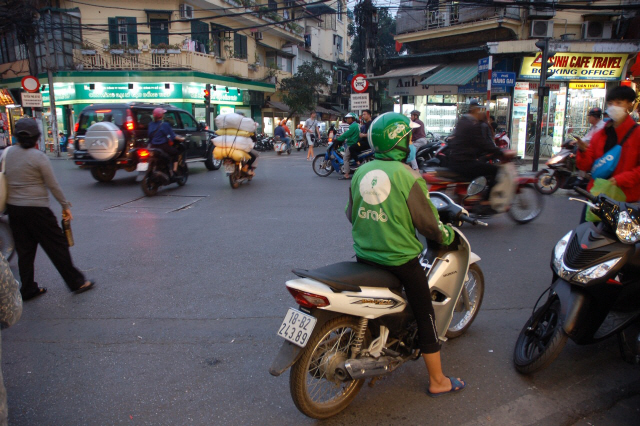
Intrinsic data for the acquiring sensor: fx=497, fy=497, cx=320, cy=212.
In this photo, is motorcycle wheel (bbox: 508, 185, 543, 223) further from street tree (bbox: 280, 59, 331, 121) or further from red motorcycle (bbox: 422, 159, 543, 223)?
street tree (bbox: 280, 59, 331, 121)

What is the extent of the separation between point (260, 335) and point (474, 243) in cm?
365

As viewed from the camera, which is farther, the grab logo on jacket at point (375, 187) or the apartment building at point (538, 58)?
the apartment building at point (538, 58)

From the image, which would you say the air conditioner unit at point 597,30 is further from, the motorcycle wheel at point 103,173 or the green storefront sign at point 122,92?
the green storefront sign at point 122,92

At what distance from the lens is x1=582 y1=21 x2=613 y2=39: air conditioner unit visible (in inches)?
758

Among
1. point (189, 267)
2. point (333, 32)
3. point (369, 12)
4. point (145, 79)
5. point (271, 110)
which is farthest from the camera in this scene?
point (333, 32)

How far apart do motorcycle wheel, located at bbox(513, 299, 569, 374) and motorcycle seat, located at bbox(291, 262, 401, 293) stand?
1035mm

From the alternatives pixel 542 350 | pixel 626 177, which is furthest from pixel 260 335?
pixel 626 177

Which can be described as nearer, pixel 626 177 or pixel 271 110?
pixel 626 177

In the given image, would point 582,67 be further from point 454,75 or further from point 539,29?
point 454,75

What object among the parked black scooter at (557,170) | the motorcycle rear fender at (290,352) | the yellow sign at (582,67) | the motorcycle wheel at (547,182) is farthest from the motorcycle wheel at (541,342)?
the yellow sign at (582,67)

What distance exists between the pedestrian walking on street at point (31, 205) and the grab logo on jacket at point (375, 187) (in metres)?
3.20

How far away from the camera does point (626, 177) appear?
3.96m

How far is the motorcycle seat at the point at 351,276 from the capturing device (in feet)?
8.61

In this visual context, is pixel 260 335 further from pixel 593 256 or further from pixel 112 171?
pixel 112 171
